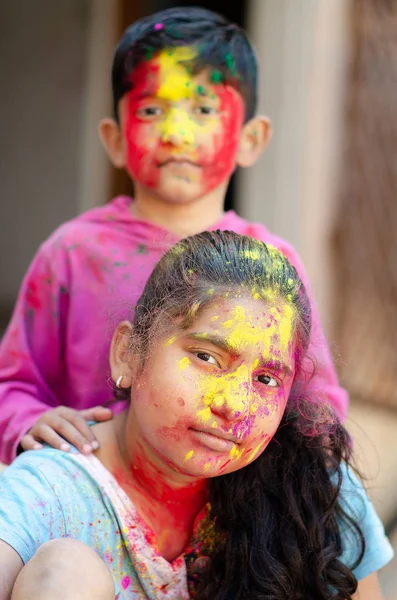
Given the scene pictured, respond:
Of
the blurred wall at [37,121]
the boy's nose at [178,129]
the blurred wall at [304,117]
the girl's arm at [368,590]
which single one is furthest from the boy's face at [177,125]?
the blurred wall at [37,121]

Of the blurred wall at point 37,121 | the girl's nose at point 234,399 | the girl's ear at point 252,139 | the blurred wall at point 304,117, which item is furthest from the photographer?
the blurred wall at point 37,121

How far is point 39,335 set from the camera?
6.92 ft

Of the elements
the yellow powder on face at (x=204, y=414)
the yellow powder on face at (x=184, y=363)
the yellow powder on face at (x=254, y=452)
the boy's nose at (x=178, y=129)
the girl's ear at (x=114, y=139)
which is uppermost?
the boy's nose at (x=178, y=129)

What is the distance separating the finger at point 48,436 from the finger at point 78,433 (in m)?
0.01

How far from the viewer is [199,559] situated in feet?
5.58

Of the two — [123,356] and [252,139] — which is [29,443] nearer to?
[123,356]

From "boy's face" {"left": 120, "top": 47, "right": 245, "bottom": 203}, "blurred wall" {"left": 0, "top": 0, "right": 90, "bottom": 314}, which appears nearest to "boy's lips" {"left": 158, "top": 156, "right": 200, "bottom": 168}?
"boy's face" {"left": 120, "top": 47, "right": 245, "bottom": 203}

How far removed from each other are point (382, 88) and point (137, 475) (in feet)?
9.09

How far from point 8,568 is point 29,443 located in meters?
0.41

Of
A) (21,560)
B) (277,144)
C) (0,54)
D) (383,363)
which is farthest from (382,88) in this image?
(21,560)

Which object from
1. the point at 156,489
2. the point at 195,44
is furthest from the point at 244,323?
the point at 195,44

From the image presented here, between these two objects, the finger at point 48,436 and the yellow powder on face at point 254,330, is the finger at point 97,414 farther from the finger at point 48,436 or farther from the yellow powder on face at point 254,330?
the yellow powder on face at point 254,330

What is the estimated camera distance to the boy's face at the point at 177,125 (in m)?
2.06

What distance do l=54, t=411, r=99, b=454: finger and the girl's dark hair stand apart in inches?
8.9
